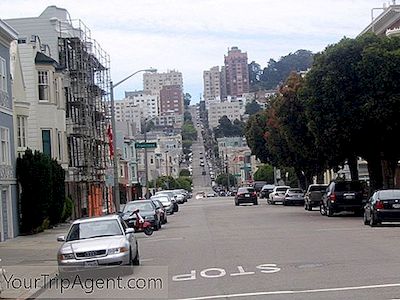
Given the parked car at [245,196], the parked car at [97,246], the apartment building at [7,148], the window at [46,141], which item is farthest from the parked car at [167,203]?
the parked car at [97,246]

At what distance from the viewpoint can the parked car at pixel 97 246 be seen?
19016 mm

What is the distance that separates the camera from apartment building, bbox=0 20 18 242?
3838 centimetres

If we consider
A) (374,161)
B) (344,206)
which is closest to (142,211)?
(344,206)

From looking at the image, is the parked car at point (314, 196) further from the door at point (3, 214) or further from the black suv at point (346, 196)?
the door at point (3, 214)

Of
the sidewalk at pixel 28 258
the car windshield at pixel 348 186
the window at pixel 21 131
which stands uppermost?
the window at pixel 21 131

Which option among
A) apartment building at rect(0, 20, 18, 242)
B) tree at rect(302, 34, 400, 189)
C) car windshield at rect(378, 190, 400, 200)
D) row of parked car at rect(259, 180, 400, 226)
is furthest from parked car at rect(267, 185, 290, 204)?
car windshield at rect(378, 190, 400, 200)

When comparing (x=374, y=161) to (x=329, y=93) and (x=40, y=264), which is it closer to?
(x=329, y=93)

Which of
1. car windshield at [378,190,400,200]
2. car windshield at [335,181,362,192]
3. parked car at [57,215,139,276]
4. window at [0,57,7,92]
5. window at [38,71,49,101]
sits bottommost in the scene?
parked car at [57,215,139,276]

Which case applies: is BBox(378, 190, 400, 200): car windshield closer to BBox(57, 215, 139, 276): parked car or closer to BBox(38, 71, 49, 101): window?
BBox(57, 215, 139, 276): parked car

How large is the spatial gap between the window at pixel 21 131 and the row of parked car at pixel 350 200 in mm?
16061

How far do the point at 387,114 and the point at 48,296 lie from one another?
26.2m

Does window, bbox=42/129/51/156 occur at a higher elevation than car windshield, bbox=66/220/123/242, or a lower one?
higher

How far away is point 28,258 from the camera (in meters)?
27.0

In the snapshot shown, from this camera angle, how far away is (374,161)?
4609 centimetres
